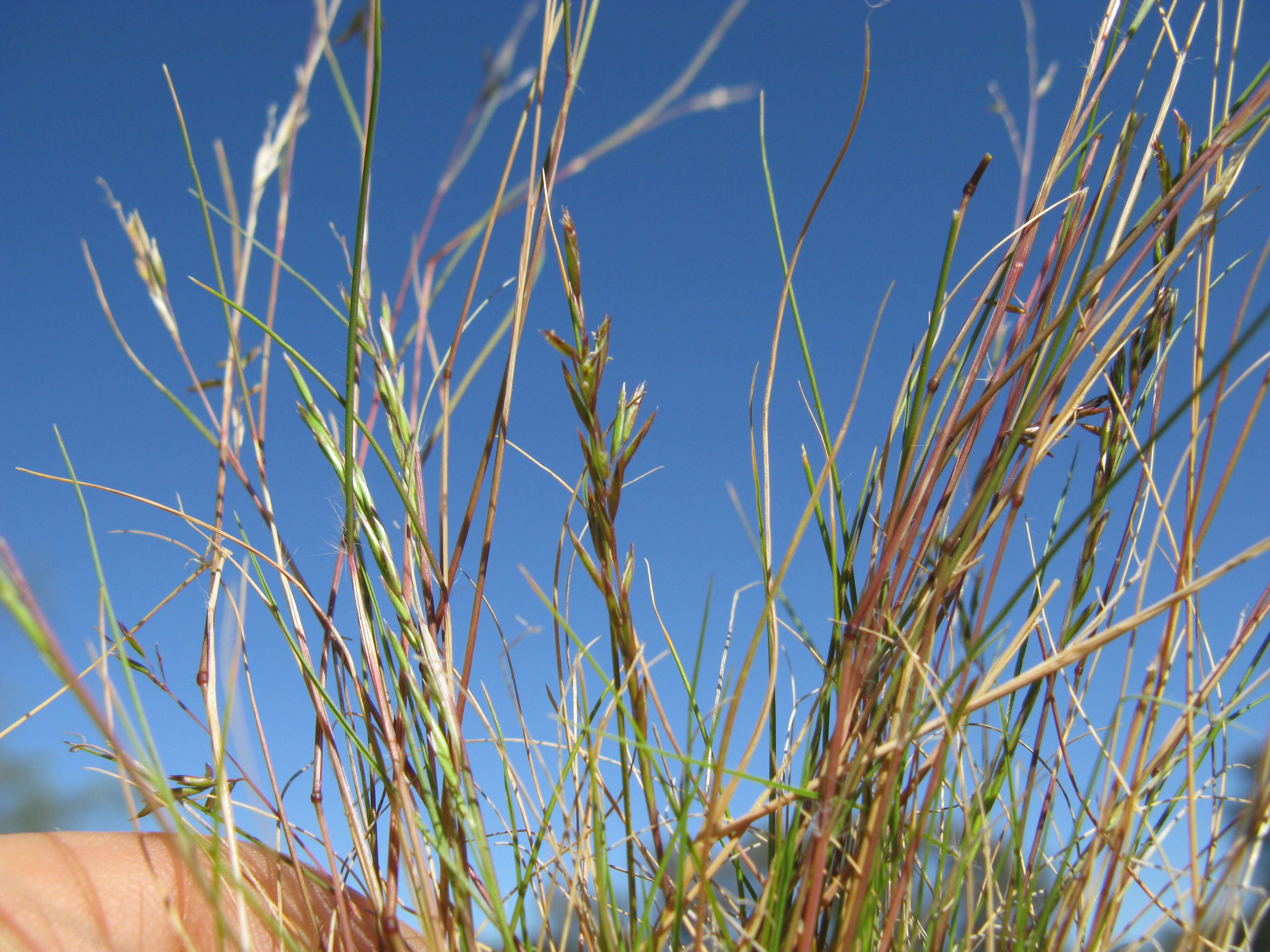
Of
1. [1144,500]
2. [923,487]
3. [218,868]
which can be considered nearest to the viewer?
[218,868]

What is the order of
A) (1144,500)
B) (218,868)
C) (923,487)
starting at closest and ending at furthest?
(218,868), (923,487), (1144,500)

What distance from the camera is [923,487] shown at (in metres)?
0.53

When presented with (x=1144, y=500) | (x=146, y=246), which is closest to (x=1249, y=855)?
(x=1144, y=500)

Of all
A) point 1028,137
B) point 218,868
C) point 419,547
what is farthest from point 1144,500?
point 218,868

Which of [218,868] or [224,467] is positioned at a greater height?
[224,467]

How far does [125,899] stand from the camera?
70cm

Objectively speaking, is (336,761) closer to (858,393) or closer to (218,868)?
(218,868)

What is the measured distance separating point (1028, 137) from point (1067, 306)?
1.05 feet

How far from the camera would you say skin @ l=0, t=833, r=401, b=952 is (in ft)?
2.03

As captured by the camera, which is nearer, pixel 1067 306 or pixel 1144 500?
pixel 1067 306

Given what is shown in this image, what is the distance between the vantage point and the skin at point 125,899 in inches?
24.3

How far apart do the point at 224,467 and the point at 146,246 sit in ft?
0.75

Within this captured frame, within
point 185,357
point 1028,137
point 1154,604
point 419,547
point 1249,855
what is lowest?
point 1249,855

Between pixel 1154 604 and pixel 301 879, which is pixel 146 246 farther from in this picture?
pixel 1154 604
